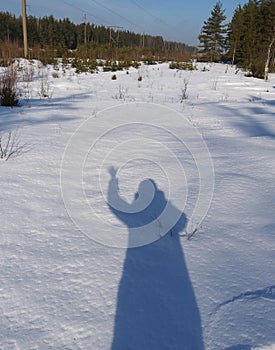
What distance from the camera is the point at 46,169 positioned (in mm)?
2650

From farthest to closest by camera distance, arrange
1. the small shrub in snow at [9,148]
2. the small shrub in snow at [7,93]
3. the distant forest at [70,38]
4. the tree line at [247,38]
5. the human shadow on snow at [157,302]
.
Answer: the distant forest at [70,38]
the tree line at [247,38]
the small shrub in snow at [7,93]
the small shrub in snow at [9,148]
the human shadow on snow at [157,302]

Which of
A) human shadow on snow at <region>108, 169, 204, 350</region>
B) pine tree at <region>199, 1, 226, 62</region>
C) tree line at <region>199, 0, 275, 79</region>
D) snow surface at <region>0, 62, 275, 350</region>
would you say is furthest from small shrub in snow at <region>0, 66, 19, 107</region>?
pine tree at <region>199, 1, 226, 62</region>

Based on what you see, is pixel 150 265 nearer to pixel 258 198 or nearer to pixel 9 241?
pixel 9 241

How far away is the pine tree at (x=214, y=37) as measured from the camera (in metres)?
30.5

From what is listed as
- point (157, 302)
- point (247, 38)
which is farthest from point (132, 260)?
point (247, 38)

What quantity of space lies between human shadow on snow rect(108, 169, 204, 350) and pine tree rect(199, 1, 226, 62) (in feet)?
108

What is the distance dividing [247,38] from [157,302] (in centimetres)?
2802

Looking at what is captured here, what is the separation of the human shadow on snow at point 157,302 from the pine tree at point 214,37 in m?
32.9

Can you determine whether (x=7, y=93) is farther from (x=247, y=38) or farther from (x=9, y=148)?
(x=247, y=38)

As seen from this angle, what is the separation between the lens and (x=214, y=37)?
3141cm

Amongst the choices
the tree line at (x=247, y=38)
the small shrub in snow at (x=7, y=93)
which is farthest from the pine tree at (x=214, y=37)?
the small shrub in snow at (x=7, y=93)

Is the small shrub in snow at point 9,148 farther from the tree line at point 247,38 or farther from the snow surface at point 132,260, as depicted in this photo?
the tree line at point 247,38

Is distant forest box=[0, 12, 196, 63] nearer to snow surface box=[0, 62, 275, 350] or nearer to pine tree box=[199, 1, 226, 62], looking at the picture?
pine tree box=[199, 1, 226, 62]

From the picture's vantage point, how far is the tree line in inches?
746
